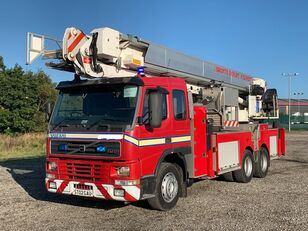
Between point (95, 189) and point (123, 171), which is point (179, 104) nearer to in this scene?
point (123, 171)

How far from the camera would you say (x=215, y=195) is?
9.73m

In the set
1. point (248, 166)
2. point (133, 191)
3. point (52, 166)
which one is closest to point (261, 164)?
point (248, 166)

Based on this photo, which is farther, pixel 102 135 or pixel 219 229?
pixel 102 135

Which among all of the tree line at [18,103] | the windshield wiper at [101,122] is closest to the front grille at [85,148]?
the windshield wiper at [101,122]

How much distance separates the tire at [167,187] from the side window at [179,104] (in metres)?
1.03

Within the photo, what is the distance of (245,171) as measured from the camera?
1165 cm

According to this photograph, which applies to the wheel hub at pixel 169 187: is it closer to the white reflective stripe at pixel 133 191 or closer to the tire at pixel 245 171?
the white reflective stripe at pixel 133 191

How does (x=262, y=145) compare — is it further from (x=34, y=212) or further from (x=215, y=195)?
(x=34, y=212)

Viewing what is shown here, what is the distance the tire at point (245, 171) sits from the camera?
1142 centimetres

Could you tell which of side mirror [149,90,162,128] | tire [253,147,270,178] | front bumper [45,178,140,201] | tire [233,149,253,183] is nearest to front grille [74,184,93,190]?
front bumper [45,178,140,201]

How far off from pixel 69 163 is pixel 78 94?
4.45ft

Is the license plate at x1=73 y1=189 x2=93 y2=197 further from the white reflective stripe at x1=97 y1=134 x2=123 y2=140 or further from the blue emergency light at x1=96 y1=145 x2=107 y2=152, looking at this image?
the white reflective stripe at x1=97 y1=134 x2=123 y2=140

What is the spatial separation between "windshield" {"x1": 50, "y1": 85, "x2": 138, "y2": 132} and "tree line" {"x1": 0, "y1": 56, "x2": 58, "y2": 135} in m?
31.4

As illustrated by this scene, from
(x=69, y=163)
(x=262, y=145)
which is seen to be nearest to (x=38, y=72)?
(x=262, y=145)
